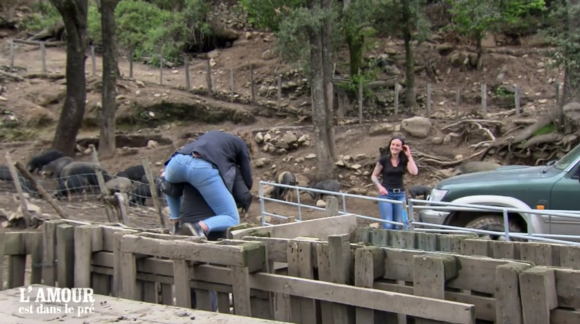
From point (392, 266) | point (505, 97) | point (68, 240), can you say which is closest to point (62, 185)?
point (68, 240)

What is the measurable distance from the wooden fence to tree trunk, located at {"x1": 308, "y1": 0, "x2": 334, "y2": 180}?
12.0 metres

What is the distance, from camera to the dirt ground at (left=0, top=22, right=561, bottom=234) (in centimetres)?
1645

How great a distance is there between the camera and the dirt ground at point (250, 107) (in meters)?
16.5

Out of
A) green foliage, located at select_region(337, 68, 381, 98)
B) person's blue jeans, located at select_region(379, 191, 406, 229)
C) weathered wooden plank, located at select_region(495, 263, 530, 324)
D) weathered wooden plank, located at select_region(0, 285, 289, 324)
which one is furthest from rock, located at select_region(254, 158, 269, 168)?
weathered wooden plank, located at select_region(495, 263, 530, 324)

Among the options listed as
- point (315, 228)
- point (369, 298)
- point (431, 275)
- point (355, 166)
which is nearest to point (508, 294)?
point (431, 275)

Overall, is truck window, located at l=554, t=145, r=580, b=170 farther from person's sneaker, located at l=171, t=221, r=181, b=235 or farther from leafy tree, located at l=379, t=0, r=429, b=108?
leafy tree, located at l=379, t=0, r=429, b=108

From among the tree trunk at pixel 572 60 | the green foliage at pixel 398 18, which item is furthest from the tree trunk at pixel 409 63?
the tree trunk at pixel 572 60

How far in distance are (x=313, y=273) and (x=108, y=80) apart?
17.2 metres

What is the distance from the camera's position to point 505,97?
2639 centimetres

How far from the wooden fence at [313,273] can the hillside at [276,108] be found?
577 centimetres

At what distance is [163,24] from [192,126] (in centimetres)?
990

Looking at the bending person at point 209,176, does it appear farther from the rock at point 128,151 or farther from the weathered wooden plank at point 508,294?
the rock at point 128,151

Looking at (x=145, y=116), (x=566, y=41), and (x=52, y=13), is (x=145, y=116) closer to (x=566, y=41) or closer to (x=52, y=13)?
(x=52, y=13)

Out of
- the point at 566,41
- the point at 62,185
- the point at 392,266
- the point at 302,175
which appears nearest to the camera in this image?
the point at 392,266
